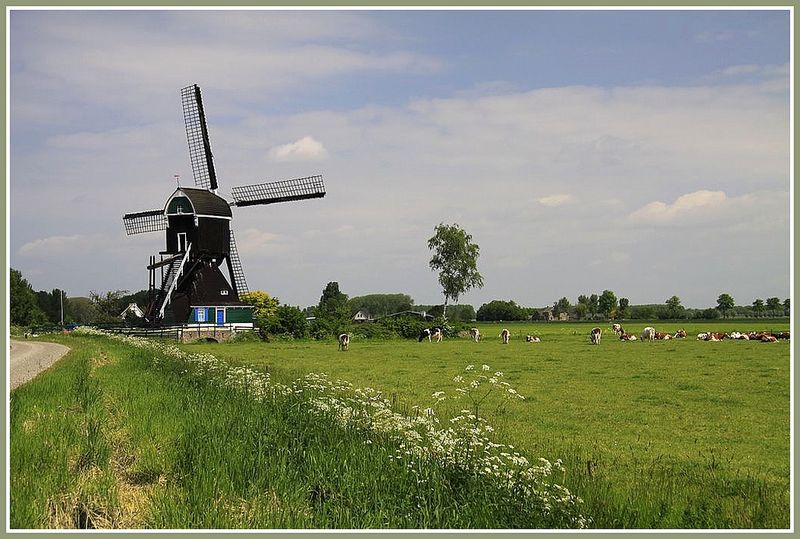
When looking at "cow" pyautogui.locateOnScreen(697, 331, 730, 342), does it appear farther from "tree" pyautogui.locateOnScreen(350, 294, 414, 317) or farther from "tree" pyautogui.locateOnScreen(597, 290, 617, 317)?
"tree" pyautogui.locateOnScreen(350, 294, 414, 317)

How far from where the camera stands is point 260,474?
7.05 meters

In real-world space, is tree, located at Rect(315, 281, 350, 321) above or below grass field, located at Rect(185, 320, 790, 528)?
above

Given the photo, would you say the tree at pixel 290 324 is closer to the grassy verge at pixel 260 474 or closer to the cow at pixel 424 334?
the cow at pixel 424 334

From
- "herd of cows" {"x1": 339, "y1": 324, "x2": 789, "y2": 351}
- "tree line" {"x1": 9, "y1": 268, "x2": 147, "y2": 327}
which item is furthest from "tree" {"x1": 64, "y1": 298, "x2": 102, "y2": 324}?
"herd of cows" {"x1": 339, "y1": 324, "x2": 789, "y2": 351}

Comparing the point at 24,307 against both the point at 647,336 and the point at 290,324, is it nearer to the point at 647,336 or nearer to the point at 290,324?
the point at 290,324

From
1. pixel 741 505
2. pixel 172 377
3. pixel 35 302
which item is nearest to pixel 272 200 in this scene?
pixel 35 302

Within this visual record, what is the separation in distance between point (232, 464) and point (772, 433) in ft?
27.2

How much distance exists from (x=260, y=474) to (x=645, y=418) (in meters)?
8.00

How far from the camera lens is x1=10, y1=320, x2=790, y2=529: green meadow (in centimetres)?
619

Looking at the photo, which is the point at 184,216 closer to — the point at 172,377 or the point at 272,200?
the point at 272,200

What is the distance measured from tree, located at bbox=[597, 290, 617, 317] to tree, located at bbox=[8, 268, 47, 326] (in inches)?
1708

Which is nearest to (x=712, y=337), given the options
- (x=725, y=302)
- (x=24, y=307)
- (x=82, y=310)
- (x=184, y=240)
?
(x=725, y=302)

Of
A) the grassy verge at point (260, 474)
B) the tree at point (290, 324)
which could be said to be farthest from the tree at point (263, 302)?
the grassy verge at point (260, 474)

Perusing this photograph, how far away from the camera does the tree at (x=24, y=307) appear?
45.6 m
